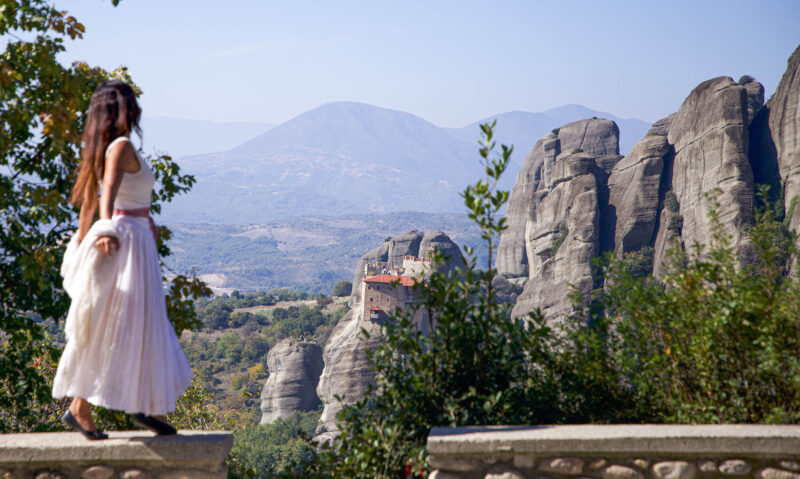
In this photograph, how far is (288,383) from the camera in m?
65.6

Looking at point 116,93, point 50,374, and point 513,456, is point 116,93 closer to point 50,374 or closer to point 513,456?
point 513,456

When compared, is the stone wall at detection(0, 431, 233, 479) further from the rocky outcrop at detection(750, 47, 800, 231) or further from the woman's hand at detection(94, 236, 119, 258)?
the rocky outcrop at detection(750, 47, 800, 231)

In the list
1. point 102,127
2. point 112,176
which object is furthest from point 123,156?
point 102,127

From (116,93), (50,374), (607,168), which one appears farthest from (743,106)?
(116,93)

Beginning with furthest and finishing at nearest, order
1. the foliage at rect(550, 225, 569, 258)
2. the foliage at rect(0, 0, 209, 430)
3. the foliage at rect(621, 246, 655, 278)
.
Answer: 1. the foliage at rect(550, 225, 569, 258)
2. the foliage at rect(621, 246, 655, 278)
3. the foliage at rect(0, 0, 209, 430)

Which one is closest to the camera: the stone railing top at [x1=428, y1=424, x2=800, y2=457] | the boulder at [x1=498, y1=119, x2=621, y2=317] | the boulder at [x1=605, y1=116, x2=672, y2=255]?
the stone railing top at [x1=428, y1=424, x2=800, y2=457]

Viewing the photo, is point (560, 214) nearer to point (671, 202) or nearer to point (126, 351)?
point (671, 202)

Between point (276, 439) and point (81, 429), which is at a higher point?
point (81, 429)

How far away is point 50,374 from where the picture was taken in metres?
11.3

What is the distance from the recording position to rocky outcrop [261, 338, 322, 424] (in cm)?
6556

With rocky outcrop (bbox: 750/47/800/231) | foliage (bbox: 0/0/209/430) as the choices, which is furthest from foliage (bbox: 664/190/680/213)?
foliage (bbox: 0/0/209/430)

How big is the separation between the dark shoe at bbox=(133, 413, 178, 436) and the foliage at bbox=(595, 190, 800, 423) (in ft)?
8.57

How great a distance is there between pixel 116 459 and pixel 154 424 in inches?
9.4

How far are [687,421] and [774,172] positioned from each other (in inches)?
2293
